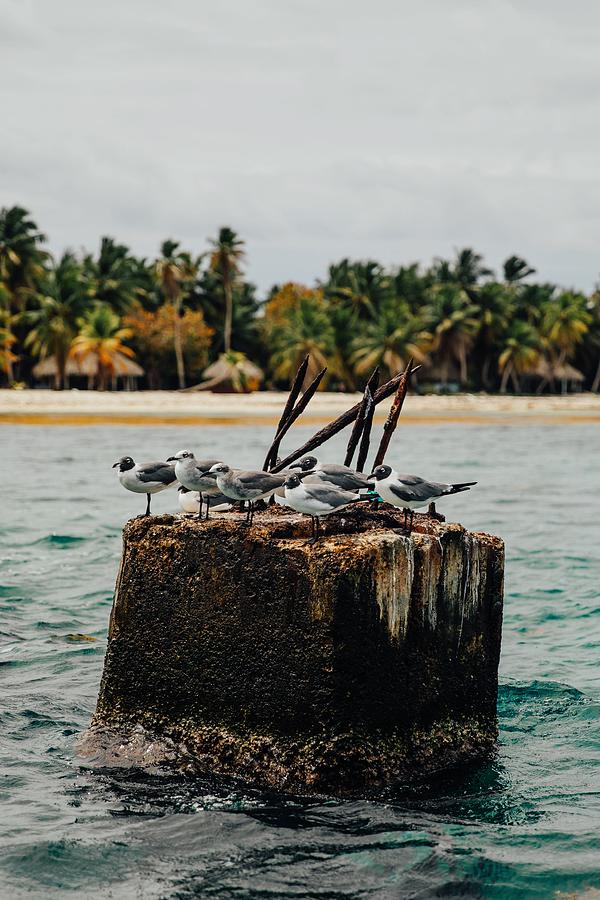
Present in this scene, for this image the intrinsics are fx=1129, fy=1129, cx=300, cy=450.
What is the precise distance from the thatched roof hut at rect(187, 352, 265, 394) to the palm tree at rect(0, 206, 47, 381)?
12.5 m

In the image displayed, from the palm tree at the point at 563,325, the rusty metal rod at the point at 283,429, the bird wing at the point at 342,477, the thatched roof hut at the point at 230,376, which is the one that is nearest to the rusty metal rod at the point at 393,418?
the rusty metal rod at the point at 283,429

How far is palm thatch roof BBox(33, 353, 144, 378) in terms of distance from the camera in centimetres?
6391

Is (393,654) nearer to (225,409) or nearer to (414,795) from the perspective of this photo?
(414,795)

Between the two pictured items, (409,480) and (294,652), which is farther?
(409,480)

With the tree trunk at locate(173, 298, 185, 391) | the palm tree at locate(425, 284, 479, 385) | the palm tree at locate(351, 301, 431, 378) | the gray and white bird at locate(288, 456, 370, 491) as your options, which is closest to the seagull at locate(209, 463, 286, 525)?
the gray and white bird at locate(288, 456, 370, 491)

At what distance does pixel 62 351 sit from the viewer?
6400 centimetres

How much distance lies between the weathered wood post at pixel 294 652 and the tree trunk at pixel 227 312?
219 ft

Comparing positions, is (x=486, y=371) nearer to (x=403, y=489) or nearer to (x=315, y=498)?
(x=403, y=489)

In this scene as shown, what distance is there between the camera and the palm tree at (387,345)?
233 feet

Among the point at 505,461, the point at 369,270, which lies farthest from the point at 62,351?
the point at 505,461

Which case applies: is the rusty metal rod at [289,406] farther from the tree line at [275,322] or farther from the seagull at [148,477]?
the tree line at [275,322]

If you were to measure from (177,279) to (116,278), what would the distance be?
3.97 meters

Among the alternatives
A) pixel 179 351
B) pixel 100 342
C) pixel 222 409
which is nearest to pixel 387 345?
pixel 179 351

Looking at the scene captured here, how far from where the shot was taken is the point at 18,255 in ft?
231
